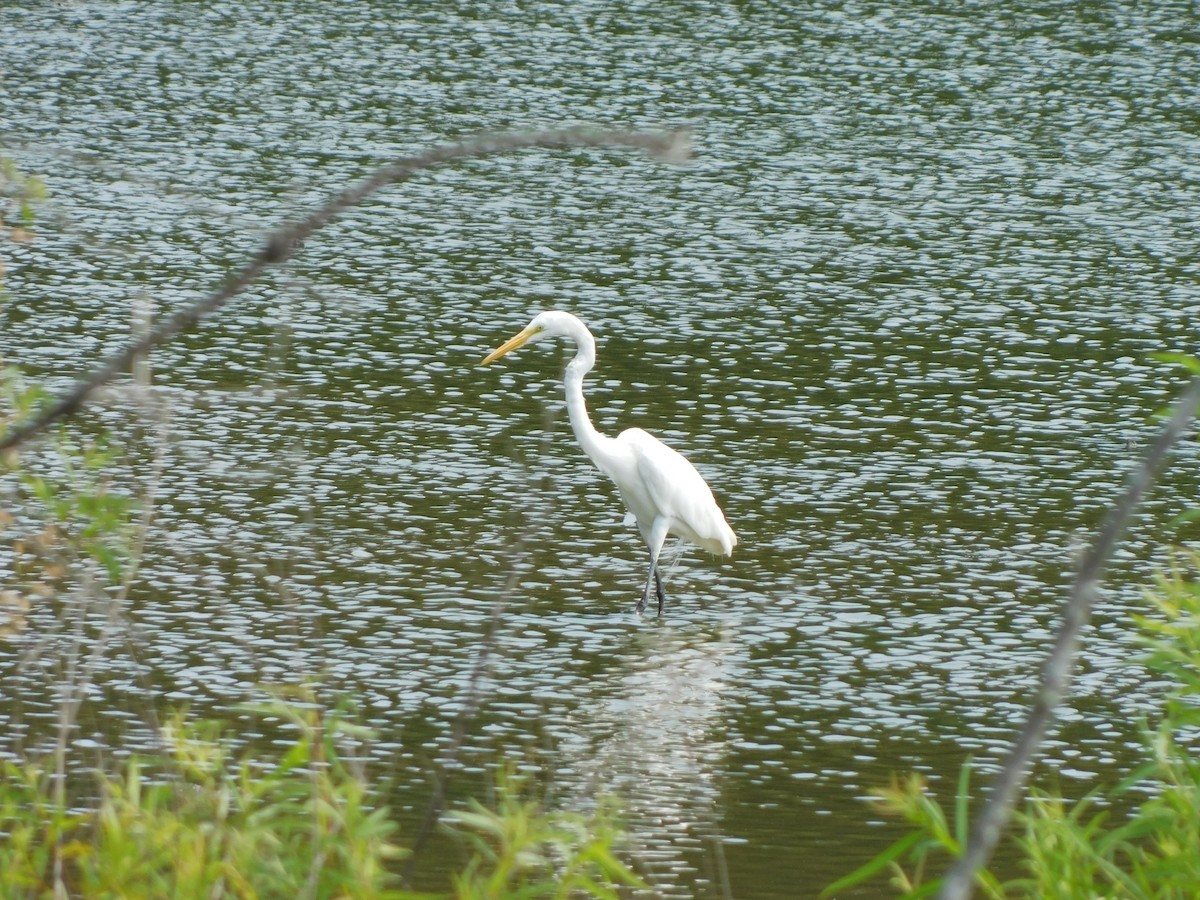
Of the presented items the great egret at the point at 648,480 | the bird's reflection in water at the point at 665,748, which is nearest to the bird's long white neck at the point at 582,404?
the great egret at the point at 648,480

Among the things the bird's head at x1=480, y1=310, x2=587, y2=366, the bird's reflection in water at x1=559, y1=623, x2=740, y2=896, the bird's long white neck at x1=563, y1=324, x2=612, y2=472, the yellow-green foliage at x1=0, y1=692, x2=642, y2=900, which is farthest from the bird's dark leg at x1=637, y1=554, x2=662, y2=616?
the yellow-green foliage at x1=0, y1=692, x2=642, y2=900

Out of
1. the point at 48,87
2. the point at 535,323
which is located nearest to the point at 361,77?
the point at 48,87

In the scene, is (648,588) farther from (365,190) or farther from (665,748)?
(365,190)

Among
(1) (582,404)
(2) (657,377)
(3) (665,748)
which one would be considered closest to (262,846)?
(3) (665,748)

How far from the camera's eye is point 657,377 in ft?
48.4

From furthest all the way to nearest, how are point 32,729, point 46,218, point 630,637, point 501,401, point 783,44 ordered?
point 783,44 → point 46,218 → point 501,401 → point 630,637 → point 32,729

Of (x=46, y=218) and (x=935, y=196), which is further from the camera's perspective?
(x=935, y=196)

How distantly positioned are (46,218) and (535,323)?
8498mm

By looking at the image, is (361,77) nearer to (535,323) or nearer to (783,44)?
(783,44)

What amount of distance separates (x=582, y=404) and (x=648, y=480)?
0.58 m

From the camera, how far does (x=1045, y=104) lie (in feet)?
84.6

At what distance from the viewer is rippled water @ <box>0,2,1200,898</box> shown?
8.85 meters

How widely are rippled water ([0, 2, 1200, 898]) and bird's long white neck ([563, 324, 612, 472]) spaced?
62 centimetres

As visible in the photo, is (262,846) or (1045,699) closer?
(1045,699)
